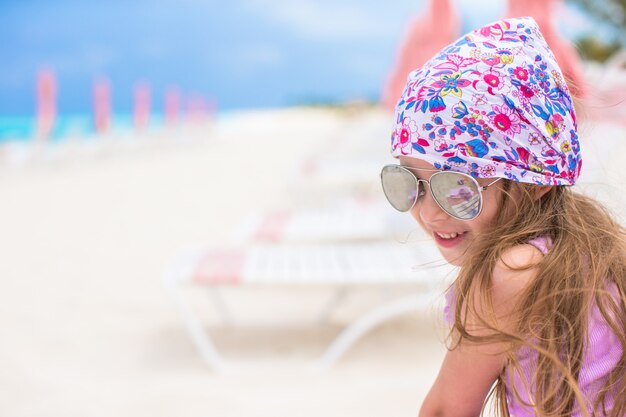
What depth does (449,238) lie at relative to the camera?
1.31 m

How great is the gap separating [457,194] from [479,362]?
272 millimetres

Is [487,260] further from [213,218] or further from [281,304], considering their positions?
[213,218]

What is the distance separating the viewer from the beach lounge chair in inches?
120

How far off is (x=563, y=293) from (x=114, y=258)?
4707 mm

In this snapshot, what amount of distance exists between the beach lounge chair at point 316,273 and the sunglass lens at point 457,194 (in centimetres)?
166

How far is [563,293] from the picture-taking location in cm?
112

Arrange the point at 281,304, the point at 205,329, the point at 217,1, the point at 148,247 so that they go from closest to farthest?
the point at 205,329, the point at 281,304, the point at 148,247, the point at 217,1

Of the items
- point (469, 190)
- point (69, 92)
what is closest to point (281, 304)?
point (469, 190)

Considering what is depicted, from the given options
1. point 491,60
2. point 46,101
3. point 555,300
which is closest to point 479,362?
point 555,300

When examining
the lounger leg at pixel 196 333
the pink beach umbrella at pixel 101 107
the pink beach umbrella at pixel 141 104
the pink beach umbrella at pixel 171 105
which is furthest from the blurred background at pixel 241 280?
the pink beach umbrella at pixel 171 105

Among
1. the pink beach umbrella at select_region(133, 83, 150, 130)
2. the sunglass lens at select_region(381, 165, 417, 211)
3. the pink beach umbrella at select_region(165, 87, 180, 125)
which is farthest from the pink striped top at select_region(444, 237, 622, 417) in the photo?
the pink beach umbrella at select_region(165, 87, 180, 125)

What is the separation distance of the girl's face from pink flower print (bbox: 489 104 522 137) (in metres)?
0.10

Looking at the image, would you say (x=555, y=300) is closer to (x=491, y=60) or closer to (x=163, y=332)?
(x=491, y=60)

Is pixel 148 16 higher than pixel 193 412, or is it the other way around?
pixel 193 412
